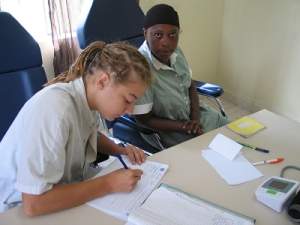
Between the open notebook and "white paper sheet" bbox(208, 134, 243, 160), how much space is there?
30cm

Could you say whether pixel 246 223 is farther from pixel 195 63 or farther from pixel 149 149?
pixel 195 63

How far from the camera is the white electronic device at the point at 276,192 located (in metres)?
0.92

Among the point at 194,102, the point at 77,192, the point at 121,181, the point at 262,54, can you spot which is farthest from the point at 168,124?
the point at 262,54

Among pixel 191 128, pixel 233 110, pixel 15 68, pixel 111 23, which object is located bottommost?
pixel 233 110

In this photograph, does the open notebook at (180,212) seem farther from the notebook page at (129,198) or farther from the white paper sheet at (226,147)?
the white paper sheet at (226,147)

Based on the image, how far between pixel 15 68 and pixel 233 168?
0.96m

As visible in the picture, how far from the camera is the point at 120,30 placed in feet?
5.87

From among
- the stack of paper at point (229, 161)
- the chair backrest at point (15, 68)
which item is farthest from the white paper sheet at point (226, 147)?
the chair backrest at point (15, 68)

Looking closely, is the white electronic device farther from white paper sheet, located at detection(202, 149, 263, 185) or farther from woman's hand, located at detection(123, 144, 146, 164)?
woman's hand, located at detection(123, 144, 146, 164)

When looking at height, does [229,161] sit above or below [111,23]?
below

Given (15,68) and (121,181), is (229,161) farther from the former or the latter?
(15,68)

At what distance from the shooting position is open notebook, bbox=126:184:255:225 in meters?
0.87

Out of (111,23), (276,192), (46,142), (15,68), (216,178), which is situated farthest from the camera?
(111,23)

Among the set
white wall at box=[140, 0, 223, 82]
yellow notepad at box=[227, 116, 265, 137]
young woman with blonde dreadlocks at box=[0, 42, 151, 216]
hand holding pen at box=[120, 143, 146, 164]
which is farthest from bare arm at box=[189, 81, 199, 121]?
white wall at box=[140, 0, 223, 82]
